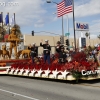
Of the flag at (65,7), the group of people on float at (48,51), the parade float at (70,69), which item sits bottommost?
the parade float at (70,69)

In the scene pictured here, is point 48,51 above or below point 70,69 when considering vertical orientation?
above

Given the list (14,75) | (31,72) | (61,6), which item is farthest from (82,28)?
(31,72)

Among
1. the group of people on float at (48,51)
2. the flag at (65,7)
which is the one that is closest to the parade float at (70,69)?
the group of people on float at (48,51)

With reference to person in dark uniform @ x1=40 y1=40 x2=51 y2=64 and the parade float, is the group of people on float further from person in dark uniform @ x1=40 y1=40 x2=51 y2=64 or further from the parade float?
the parade float

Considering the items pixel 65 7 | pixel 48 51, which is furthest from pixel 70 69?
pixel 65 7

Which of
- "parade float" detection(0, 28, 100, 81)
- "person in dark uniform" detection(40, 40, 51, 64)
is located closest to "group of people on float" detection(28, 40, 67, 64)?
"person in dark uniform" detection(40, 40, 51, 64)

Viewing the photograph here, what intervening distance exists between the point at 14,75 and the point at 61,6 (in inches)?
490

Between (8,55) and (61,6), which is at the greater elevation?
(61,6)

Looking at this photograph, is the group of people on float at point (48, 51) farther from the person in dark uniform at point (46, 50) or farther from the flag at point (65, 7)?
the flag at point (65, 7)

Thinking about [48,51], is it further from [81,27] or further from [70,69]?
[81,27]

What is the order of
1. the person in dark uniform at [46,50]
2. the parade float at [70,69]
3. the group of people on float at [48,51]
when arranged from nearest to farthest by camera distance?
1. the parade float at [70,69]
2. the group of people on float at [48,51]
3. the person in dark uniform at [46,50]

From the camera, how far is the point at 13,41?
20.7 m

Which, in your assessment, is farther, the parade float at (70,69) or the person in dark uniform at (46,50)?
the person in dark uniform at (46,50)

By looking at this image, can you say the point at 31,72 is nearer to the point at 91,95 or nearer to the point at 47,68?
the point at 47,68
